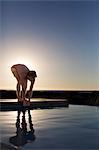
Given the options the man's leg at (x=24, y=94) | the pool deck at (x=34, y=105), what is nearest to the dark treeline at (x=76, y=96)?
the pool deck at (x=34, y=105)

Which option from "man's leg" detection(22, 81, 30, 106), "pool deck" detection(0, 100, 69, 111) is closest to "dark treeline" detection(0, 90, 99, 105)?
"pool deck" detection(0, 100, 69, 111)

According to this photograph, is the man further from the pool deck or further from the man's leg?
the pool deck

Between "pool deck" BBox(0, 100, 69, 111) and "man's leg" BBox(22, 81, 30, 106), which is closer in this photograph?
"man's leg" BBox(22, 81, 30, 106)

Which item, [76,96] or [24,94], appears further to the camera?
[76,96]

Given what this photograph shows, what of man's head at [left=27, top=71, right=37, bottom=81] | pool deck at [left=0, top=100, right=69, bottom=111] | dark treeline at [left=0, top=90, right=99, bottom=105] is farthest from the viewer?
dark treeline at [left=0, top=90, right=99, bottom=105]

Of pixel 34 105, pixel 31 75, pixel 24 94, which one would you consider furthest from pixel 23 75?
pixel 34 105

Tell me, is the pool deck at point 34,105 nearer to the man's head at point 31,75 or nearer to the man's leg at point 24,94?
the man's leg at point 24,94

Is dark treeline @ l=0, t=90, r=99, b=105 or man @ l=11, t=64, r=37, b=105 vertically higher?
man @ l=11, t=64, r=37, b=105

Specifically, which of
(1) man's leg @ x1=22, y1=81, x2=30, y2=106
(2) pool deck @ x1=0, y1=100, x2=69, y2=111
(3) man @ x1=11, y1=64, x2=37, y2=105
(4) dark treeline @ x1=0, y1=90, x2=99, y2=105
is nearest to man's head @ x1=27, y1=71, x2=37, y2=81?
(3) man @ x1=11, y1=64, x2=37, y2=105

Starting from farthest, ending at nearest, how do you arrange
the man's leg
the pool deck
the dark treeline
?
the dark treeline → the pool deck → the man's leg

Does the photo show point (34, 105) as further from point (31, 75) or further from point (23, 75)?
point (31, 75)

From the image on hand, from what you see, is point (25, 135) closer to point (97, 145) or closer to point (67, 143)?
point (67, 143)

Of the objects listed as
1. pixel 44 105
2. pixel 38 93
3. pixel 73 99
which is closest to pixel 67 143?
pixel 44 105

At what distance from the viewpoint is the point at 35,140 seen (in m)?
6.07
